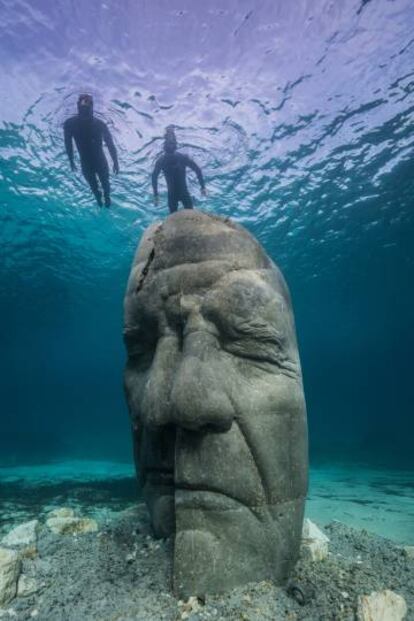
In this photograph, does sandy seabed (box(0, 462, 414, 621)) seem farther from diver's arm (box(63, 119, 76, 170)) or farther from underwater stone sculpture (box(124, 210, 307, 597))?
diver's arm (box(63, 119, 76, 170))

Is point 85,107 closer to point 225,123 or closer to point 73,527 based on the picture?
point 225,123

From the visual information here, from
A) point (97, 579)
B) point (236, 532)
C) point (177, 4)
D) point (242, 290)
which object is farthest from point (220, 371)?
point (177, 4)

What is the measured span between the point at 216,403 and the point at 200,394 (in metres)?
0.12

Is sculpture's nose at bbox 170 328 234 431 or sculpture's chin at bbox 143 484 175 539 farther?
sculpture's chin at bbox 143 484 175 539

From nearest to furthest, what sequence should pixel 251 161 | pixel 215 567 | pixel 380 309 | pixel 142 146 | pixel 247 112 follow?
pixel 215 567, pixel 247 112, pixel 142 146, pixel 251 161, pixel 380 309

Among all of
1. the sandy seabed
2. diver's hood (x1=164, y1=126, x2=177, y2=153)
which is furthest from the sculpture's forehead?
diver's hood (x1=164, y1=126, x2=177, y2=153)

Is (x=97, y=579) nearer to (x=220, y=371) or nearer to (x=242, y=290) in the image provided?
(x=220, y=371)

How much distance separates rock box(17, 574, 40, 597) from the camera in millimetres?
2480

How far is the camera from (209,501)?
2562 millimetres

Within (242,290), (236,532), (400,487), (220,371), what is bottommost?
(400,487)

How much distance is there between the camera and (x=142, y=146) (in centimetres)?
1377

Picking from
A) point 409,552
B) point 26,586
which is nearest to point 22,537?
point 26,586

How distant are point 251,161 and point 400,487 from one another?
12193mm

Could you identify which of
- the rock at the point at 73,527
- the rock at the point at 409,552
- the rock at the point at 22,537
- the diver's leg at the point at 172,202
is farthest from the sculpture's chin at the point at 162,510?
the diver's leg at the point at 172,202
